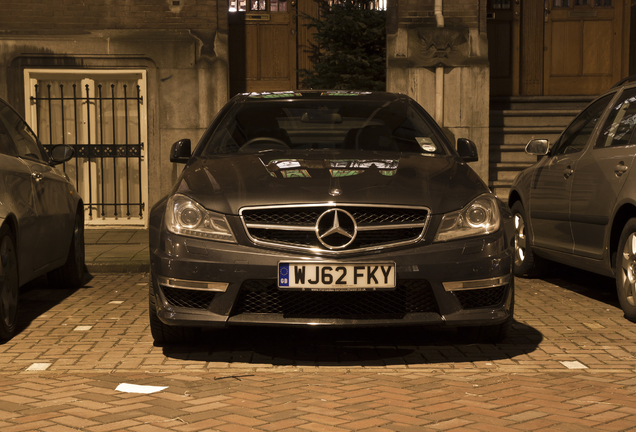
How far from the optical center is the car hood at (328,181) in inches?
190

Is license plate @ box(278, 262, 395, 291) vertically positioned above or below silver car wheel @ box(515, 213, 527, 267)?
above

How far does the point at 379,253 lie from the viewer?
4.71 m

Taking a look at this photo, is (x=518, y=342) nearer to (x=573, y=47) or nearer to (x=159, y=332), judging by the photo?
(x=159, y=332)

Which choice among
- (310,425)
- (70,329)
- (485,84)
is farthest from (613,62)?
(310,425)

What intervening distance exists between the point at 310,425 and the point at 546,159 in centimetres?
496

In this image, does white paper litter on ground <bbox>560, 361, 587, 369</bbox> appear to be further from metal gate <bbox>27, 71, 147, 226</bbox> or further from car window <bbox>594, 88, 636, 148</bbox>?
metal gate <bbox>27, 71, 147, 226</bbox>

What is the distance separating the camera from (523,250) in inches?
331

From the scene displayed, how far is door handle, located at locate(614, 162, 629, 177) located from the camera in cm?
624

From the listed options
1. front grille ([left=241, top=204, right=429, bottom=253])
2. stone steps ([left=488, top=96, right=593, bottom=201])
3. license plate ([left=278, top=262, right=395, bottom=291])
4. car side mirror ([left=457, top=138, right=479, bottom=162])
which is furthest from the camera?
stone steps ([left=488, top=96, right=593, bottom=201])

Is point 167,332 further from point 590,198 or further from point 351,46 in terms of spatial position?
point 351,46

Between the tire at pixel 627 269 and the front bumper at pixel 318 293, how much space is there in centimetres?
166

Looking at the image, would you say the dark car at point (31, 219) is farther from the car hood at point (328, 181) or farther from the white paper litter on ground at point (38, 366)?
the car hood at point (328, 181)

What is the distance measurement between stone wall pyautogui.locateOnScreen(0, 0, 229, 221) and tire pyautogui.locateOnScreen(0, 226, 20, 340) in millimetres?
7714

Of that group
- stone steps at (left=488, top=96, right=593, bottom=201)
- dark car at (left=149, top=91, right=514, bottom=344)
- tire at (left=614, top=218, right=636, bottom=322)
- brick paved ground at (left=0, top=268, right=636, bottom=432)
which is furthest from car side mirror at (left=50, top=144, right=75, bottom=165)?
stone steps at (left=488, top=96, right=593, bottom=201)
